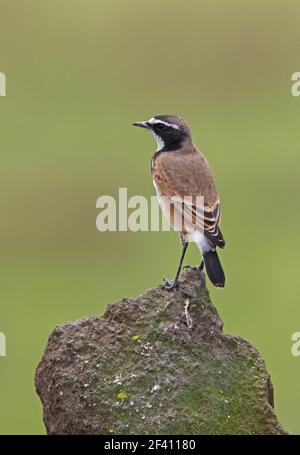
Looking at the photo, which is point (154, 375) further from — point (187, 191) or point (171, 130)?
point (171, 130)

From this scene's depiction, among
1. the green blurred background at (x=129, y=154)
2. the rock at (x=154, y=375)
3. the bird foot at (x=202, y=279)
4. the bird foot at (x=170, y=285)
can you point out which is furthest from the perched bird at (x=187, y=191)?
the green blurred background at (x=129, y=154)

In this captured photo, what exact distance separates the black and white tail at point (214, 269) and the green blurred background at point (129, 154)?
5184mm

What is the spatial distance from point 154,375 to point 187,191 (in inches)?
85.7

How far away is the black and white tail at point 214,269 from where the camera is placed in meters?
10.3

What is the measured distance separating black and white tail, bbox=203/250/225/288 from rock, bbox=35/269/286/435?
2.66 ft

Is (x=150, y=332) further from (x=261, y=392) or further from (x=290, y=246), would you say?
(x=290, y=246)

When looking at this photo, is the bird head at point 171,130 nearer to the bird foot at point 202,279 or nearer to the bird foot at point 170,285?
the bird foot at point 202,279

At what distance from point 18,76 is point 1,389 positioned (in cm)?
1447

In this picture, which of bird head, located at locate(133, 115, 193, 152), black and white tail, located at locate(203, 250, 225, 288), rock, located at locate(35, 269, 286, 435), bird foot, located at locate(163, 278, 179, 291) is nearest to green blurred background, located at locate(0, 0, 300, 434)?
bird head, located at locate(133, 115, 193, 152)

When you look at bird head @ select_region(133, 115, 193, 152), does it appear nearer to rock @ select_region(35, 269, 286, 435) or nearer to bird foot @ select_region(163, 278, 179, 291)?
bird foot @ select_region(163, 278, 179, 291)

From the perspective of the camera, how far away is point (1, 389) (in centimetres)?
1747

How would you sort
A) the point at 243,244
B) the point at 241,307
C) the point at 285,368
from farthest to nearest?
the point at 243,244 < the point at 241,307 < the point at 285,368
